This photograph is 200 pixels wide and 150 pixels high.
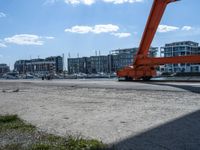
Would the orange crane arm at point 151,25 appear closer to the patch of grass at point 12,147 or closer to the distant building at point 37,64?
the patch of grass at point 12,147

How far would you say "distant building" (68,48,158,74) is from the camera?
144m

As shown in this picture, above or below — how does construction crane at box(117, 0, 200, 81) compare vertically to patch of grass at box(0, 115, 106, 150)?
above

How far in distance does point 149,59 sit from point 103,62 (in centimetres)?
12043

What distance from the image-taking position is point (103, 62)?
160m

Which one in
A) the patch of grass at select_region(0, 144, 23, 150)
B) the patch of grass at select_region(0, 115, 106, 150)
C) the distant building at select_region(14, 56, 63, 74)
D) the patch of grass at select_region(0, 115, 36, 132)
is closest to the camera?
the patch of grass at select_region(0, 115, 106, 150)

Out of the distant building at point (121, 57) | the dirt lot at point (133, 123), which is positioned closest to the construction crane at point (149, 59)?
the dirt lot at point (133, 123)

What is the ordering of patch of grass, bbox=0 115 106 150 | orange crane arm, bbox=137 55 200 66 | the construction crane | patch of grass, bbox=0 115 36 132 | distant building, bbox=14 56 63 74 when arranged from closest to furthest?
patch of grass, bbox=0 115 106 150
patch of grass, bbox=0 115 36 132
orange crane arm, bbox=137 55 200 66
the construction crane
distant building, bbox=14 56 63 74

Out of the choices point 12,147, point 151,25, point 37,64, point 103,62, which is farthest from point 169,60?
point 37,64

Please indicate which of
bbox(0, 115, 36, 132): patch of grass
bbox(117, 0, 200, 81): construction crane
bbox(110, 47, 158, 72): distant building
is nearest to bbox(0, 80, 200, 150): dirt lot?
bbox(0, 115, 36, 132): patch of grass

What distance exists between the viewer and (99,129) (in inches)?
441

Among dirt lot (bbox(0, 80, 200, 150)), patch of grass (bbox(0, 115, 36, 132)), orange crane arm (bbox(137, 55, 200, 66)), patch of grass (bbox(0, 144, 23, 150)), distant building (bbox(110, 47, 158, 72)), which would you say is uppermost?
distant building (bbox(110, 47, 158, 72))

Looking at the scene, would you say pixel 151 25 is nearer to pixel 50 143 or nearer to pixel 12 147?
pixel 50 143

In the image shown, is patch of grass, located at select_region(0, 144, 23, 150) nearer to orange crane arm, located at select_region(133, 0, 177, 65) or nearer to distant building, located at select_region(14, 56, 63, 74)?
orange crane arm, located at select_region(133, 0, 177, 65)

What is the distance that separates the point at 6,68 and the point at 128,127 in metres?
193
